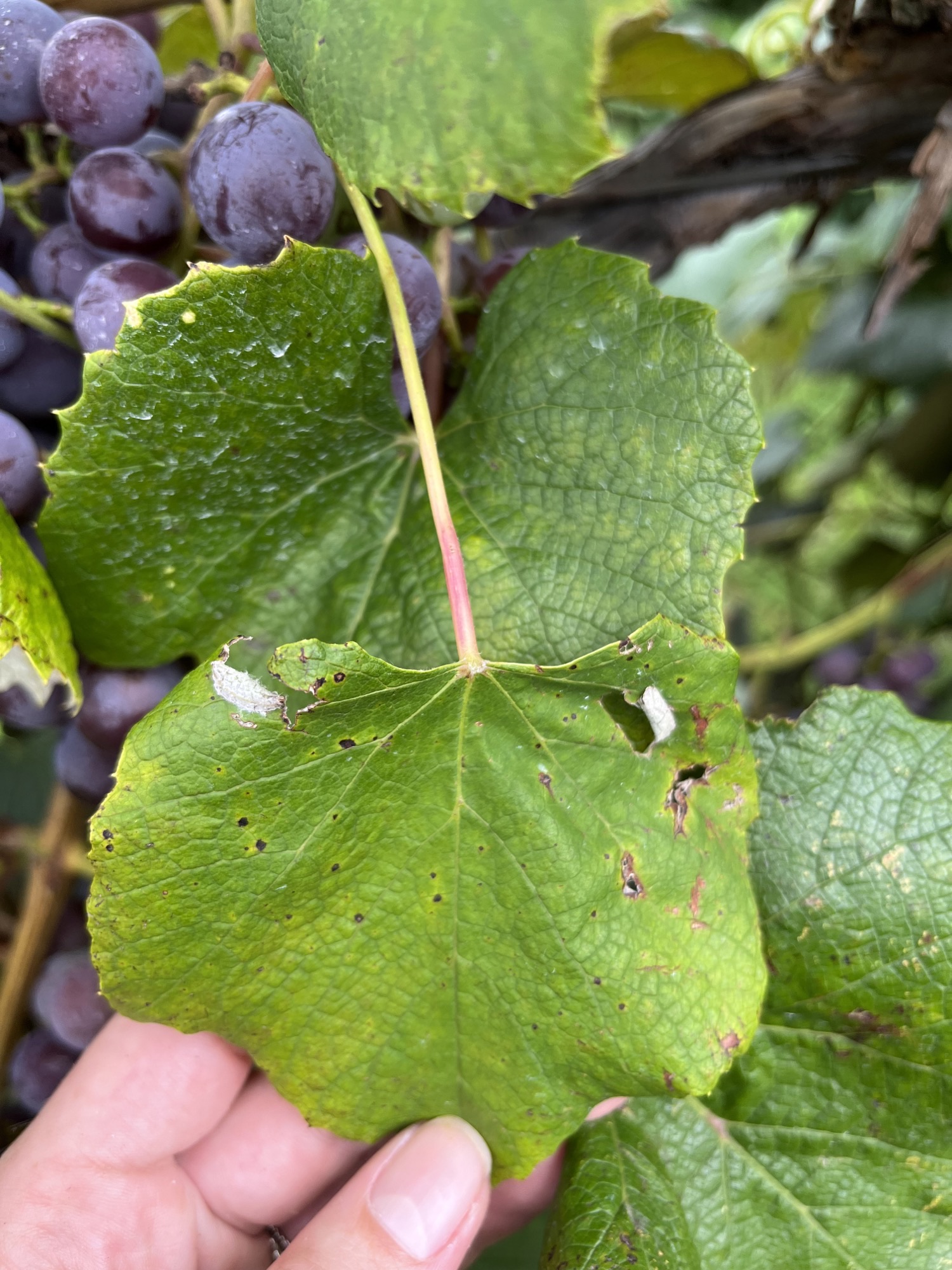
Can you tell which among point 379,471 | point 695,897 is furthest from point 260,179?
point 695,897

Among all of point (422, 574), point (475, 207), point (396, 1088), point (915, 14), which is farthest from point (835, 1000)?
point (915, 14)

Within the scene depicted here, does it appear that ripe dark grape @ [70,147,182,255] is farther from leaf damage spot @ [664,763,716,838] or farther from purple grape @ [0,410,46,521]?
leaf damage spot @ [664,763,716,838]

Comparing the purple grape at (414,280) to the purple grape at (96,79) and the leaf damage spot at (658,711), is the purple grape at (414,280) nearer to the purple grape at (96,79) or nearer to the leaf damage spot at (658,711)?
the purple grape at (96,79)

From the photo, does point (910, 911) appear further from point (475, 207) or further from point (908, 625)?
point (908, 625)

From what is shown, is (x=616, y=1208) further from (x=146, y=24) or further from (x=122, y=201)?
(x=146, y=24)

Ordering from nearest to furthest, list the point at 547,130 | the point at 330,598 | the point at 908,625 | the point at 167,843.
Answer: the point at 547,130 → the point at 167,843 → the point at 330,598 → the point at 908,625

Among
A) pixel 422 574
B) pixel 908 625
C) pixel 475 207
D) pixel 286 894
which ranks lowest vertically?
pixel 908 625
